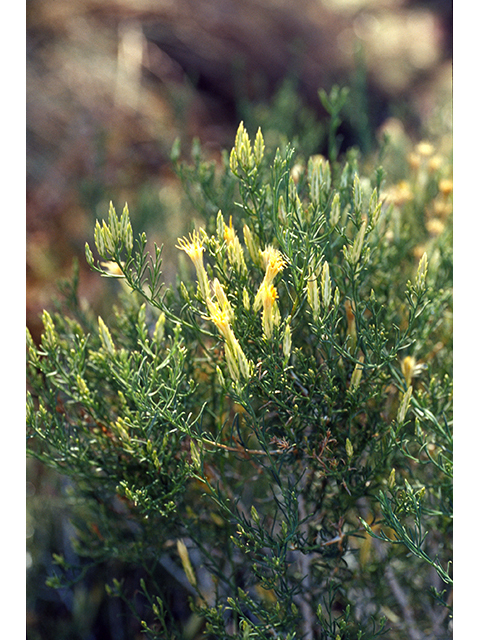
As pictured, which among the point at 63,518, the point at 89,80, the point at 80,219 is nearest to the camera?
the point at 63,518

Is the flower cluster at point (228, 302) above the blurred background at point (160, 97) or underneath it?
underneath

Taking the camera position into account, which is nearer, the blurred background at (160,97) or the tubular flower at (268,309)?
the tubular flower at (268,309)

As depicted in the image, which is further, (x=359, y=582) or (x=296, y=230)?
(x=359, y=582)

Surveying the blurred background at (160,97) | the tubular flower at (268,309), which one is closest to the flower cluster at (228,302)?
the tubular flower at (268,309)

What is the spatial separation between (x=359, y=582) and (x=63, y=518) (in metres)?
0.96

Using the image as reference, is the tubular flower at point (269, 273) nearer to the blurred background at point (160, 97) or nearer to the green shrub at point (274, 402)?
the green shrub at point (274, 402)

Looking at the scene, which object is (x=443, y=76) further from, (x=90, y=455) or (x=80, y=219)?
(x=90, y=455)

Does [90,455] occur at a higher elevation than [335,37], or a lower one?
lower

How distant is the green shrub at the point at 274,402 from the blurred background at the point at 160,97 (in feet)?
2.18

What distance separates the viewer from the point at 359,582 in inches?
38.2

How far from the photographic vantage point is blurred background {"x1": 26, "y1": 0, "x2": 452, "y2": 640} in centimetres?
186

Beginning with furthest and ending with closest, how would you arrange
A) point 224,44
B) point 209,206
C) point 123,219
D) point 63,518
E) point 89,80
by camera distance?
point 224,44 → point 89,80 → point 63,518 → point 209,206 → point 123,219

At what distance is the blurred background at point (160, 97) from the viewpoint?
73.1 inches

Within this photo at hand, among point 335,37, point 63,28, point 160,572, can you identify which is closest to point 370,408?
point 160,572
